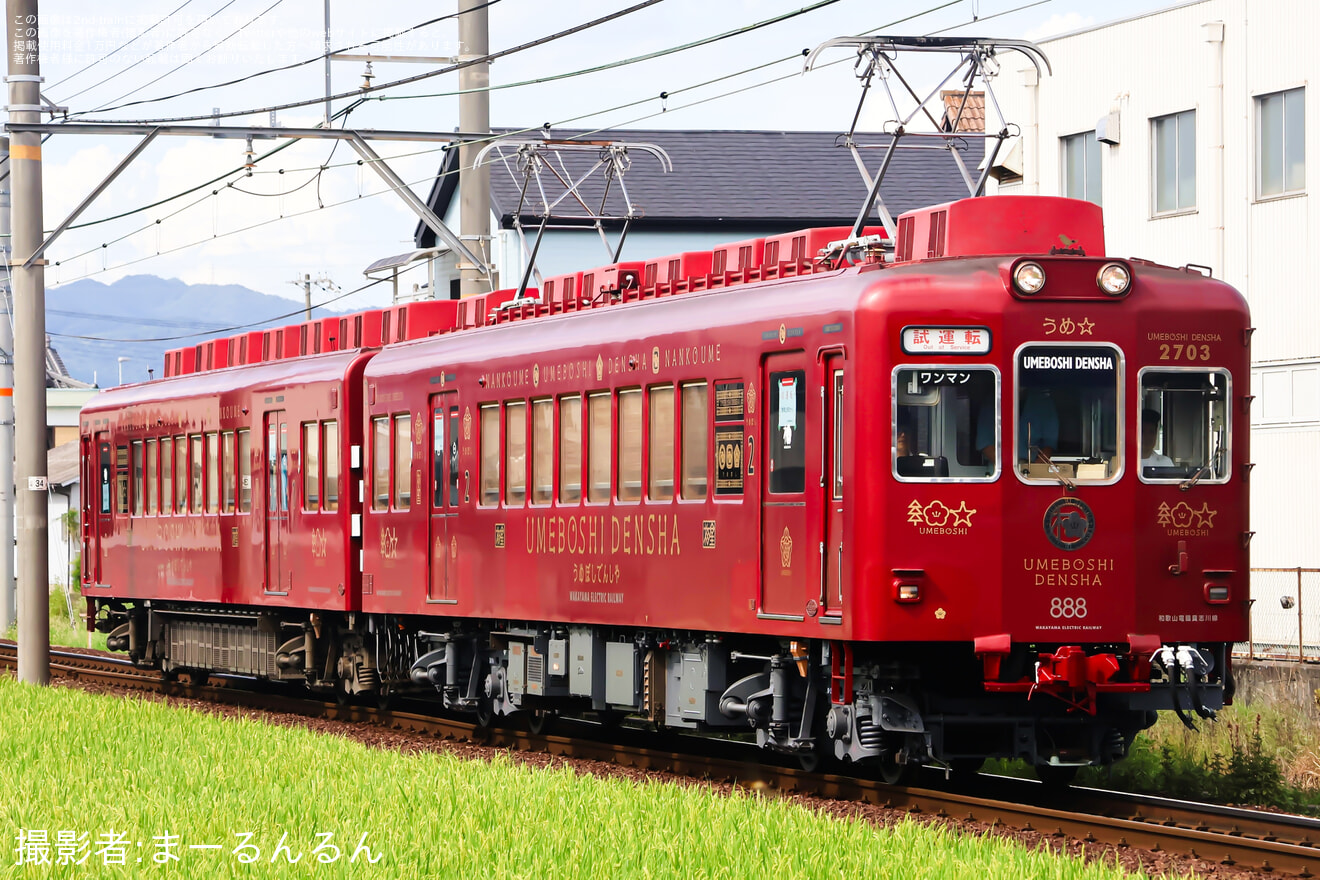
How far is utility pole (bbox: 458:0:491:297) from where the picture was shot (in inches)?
828

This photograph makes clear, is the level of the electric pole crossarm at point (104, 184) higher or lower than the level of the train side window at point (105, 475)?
higher

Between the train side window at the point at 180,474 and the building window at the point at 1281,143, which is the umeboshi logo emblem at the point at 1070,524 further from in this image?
the train side window at the point at 180,474

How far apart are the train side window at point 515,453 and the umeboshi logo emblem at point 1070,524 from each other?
18.1ft

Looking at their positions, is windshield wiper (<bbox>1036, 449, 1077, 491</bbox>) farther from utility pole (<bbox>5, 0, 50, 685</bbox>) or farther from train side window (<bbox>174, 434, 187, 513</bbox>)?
train side window (<bbox>174, 434, 187, 513</bbox>)

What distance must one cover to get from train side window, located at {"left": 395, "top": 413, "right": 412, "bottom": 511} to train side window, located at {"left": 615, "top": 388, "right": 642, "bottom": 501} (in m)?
3.90

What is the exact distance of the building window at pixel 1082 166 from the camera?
26703 millimetres

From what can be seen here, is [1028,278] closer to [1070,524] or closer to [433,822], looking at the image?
[1070,524]

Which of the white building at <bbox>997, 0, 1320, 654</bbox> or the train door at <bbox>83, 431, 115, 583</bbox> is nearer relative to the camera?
the white building at <bbox>997, 0, 1320, 654</bbox>

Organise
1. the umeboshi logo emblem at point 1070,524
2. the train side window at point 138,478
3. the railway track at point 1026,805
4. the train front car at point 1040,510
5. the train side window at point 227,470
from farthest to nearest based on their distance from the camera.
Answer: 1. the train side window at point 138,478
2. the train side window at point 227,470
3. the umeboshi logo emblem at point 1070,524
4. the train front car at point 1040,510
5. the railway track at point 1026,805

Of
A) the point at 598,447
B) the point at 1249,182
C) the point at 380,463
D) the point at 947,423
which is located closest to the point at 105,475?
the point at 380,463

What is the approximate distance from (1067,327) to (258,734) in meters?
7.26

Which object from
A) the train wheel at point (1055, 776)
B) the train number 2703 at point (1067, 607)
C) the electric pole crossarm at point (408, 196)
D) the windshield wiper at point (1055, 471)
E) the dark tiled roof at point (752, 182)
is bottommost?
the train wheel at point (1055, 776)

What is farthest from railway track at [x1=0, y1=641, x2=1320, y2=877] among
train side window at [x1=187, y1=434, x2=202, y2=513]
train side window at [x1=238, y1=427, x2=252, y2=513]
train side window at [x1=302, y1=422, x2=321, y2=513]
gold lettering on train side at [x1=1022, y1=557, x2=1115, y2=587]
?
train side window at [x1=187, y1=434, x2=202, y2=513]

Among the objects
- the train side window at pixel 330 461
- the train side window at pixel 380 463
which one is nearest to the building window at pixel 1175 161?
the train side window at pixel 380 463
